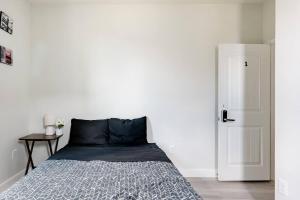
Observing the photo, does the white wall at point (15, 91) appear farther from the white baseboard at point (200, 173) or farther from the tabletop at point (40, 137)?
the white baseboard at point (200, 173)

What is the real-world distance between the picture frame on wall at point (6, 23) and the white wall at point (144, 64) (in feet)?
1.78

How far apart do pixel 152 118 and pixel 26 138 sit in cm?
174

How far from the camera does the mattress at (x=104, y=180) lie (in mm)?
1601

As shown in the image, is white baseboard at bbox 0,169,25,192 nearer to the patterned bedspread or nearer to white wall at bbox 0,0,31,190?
white wall at bbox 0,0,31,190

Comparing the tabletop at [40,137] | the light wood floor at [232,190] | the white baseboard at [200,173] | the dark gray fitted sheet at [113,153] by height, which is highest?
the tabletop at [40,137]

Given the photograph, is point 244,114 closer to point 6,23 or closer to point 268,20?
point 268,20

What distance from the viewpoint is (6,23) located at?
Answer: 3.13 metres

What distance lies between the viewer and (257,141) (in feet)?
12.0

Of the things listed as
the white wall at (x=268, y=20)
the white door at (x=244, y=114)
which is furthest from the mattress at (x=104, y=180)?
the white wall at (x=268, y=20)

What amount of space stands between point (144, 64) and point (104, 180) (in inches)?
87.6

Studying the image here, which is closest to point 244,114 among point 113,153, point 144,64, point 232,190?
point 232,190
